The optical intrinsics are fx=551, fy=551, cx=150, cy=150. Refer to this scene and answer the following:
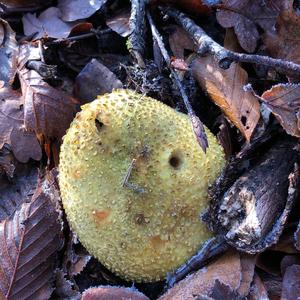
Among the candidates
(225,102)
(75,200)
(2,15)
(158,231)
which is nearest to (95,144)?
(75,200)

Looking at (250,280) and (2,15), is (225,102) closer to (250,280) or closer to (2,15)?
(250,280)

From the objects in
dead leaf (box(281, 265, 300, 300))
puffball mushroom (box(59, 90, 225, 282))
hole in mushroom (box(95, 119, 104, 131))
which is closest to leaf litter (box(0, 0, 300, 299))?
dead leaf (box(281, 265, 300, 300))

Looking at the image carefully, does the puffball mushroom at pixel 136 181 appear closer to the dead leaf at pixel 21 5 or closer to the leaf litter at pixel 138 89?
the leaf litter at pixel 138 89

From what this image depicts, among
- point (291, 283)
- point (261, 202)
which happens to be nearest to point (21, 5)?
point (261, 202)

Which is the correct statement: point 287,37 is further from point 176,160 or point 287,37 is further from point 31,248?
point 31,248

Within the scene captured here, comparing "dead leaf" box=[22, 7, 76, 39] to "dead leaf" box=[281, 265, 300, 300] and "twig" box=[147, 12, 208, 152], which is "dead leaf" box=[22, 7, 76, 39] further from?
"dead leaf" box=[281, 265, 300, 300]
